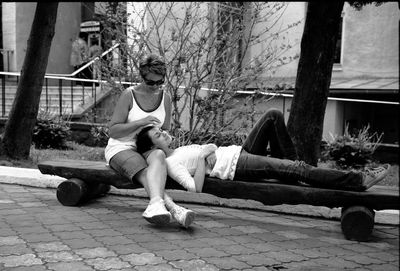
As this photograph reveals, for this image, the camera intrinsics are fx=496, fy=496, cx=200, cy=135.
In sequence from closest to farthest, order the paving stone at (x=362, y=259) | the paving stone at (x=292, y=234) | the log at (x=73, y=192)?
the paving stone at (x=362, y=259), the paving stone at (x=292, y=234), the log at (x=73, y=192)

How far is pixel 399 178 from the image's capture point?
4.34 feet

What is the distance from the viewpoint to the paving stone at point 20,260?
132 inches

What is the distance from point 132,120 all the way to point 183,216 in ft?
3.54

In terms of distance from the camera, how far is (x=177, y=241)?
4.03m

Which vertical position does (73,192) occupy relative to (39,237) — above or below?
above

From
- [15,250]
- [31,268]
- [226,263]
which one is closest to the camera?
[31,268]

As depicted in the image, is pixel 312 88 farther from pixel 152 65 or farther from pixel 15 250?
pixel 15 250

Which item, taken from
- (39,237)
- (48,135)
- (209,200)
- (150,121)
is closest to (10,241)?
(39,237)

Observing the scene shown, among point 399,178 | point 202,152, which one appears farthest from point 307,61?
point 399,178

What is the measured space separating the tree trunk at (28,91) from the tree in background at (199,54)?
1049 millimetres

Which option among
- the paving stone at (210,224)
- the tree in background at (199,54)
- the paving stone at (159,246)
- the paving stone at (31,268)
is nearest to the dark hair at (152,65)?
the paving stone at (210,224)

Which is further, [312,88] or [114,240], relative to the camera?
[312,88]

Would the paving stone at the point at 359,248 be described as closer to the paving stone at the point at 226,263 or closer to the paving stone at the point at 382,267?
the paving stone at the point at 382,267

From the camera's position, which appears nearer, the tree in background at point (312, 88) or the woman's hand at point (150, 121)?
the woman's hand at point (150, 121)
